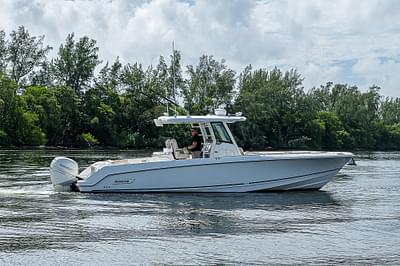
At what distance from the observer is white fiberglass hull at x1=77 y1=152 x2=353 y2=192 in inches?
891

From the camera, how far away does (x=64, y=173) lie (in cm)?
2330

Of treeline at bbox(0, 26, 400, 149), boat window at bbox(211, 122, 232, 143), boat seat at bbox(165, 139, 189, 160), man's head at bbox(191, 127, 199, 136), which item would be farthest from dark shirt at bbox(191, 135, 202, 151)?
treeline at bbox(0, 26, 400, 149)

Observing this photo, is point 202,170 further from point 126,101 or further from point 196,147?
point 126,101

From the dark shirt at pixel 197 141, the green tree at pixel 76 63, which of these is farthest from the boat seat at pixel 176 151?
the green tree at pixel 76 63

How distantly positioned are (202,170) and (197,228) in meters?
6.29

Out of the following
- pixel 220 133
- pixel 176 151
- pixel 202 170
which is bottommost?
pixel 202 170

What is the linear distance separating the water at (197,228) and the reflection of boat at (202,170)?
42cm

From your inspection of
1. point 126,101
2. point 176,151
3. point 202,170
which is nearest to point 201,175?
point 202,170

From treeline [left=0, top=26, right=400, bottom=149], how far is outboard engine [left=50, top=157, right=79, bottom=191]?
5414 cm

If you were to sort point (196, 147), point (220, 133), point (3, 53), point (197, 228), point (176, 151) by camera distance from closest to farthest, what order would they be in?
point (197, 228)
point (176, 151)
point (196, 147)
point (220, 133)
point (3, 53)

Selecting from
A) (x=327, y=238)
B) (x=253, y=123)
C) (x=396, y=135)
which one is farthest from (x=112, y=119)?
(x=327, y=238)

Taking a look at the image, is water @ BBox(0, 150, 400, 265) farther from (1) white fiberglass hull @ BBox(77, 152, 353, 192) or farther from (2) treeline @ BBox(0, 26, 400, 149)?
(2) treeline @ BBox(0, 26, 400, 149)

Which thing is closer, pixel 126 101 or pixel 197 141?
pixel 197 141

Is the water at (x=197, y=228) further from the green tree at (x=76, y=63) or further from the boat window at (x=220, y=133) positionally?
the green tree at (x=76, y=63)
